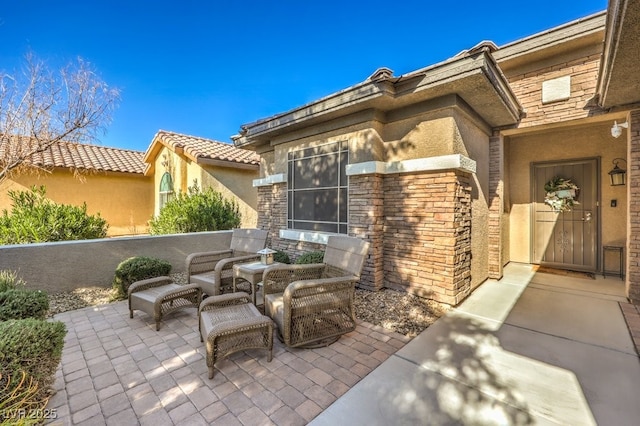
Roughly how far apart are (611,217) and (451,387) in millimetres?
7210

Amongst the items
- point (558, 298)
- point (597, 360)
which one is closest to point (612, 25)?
point (597, 360)

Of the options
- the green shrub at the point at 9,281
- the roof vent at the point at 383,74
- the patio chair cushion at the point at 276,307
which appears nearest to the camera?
the patio chair cushion at the point at 276,307

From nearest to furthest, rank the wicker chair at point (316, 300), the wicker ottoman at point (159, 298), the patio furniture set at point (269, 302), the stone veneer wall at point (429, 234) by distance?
the patio furniture set at point (269, 302) → the wicker chair at point (316, 300) → the wicker ottoman at point (159, 298) → the stone veneer wall at point (429, 234)

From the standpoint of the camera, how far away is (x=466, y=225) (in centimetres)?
545

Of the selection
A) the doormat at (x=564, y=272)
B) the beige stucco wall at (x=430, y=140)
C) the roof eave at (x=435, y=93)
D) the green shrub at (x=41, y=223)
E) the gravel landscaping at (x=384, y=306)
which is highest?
the roof eave at (x=435, y=93)

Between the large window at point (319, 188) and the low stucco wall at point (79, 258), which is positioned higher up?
A: the large window at point (319, 188)

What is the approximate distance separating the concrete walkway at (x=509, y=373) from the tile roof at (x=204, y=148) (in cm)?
903

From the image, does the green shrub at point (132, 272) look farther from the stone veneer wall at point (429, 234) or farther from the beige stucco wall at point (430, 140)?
the stone veneer wall at point (429, 234)

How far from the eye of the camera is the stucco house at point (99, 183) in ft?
33.7

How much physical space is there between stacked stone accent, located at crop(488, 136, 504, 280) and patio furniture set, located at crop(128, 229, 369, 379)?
14.4 feet

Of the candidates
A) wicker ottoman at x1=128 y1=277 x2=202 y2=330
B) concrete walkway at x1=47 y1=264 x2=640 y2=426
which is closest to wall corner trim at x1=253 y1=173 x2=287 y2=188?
wicker ottoman at x1=128 y1=277 x2=202 y2=330

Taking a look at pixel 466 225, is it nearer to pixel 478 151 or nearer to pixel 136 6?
pixel 478 151

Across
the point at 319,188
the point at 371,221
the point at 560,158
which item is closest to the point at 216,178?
the point at 319,188

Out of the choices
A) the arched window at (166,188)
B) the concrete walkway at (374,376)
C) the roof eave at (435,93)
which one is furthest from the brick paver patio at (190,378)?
the arched window at (166,188)
